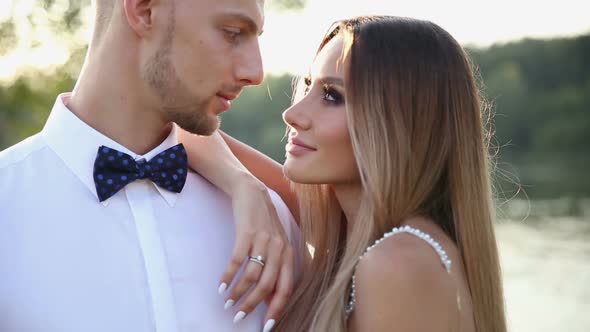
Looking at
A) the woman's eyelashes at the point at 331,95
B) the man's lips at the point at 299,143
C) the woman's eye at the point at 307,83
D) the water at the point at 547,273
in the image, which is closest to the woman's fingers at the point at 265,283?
the man's lips at the point at 299,143

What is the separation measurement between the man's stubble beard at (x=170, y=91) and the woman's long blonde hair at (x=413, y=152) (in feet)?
1.49

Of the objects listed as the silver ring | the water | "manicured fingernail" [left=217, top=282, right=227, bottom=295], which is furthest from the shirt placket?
the water

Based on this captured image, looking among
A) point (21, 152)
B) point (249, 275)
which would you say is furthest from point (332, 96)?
point (21, 152)

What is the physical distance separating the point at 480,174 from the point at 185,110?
2.83 ft

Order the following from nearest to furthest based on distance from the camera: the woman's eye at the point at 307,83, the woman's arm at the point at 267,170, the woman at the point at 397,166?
the woman at the point at 397,166, the woman's eye at the point at 307,83, the woman's arm at the point at 267,170

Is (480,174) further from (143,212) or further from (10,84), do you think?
(10,84)

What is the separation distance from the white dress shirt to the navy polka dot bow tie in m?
0.03

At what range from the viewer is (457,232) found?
2.53 metres

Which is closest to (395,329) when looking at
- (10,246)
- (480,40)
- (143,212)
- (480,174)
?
(480,174)

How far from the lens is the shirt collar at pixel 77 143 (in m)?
2.47

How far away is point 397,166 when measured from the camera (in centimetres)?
245

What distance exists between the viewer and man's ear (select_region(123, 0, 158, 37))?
2.56 meters

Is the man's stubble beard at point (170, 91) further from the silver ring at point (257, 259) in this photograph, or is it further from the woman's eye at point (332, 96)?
the silver ring at point (257, 259)

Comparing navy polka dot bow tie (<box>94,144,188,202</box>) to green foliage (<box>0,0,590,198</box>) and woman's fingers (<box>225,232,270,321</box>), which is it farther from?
green foliage (<box>0,0,590,198</box>)
